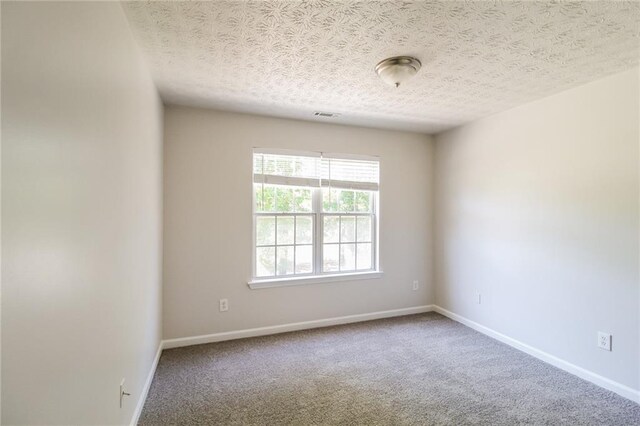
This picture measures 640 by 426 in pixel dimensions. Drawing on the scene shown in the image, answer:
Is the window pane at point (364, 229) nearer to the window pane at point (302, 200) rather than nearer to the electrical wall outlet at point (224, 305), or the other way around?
the window pane at point (302, 200)

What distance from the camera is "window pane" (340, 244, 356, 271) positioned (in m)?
3.83

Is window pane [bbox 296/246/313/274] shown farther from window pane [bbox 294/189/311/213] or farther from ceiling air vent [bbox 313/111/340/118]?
ceiling air vent [bbox 313/111/340/118]

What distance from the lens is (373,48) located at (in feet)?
6.57

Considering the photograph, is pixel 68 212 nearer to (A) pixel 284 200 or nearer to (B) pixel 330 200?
(A) pixel 284 200

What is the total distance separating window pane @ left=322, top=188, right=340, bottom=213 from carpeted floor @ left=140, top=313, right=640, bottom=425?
4.84 ft

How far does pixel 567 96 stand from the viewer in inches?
105

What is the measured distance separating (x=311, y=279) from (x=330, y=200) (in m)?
0.98

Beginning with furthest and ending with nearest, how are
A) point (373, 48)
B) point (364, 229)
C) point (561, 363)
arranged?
point (364, 229) → point (561, 363) → point (373, 48)

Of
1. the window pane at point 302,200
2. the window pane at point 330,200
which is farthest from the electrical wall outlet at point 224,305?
the window pane at point 330,200

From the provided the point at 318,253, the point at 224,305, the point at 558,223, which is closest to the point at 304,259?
the point at 318,253

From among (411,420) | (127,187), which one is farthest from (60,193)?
(411,420)

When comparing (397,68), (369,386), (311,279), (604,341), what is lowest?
(369,386)

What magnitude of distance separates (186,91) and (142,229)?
135 centimetres

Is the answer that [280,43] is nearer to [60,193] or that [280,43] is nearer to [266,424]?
[60,193]
